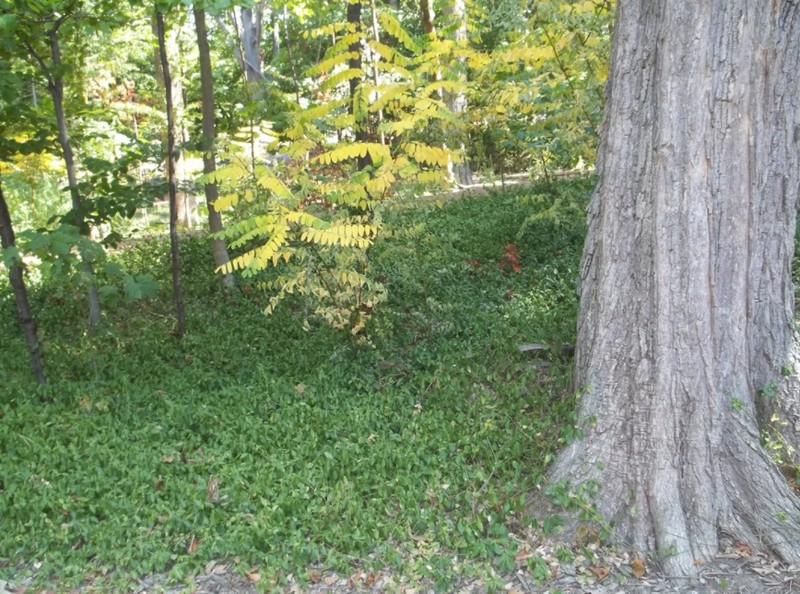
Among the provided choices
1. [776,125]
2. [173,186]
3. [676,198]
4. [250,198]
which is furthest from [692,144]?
[173,186]

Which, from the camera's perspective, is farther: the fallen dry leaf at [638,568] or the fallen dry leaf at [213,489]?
the fallen dry leaf at [213,489]

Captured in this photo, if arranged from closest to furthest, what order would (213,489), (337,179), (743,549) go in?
(743,549) < (213,489) < (337,179)

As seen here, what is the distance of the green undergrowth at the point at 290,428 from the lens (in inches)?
159

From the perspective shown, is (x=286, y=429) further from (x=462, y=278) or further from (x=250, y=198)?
(x=462, y=278)

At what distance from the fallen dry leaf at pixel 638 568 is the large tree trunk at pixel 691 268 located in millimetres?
98

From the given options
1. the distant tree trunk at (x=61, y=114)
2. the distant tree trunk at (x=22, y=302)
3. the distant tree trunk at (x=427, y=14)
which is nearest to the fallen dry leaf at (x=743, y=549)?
the distant tree trunk at (x=61, y=114)

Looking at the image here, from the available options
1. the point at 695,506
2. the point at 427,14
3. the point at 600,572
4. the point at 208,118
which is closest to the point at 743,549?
the point at 695,506

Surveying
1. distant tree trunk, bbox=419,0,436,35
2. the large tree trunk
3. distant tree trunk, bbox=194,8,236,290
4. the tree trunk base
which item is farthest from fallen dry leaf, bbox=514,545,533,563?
distant tree trunk, bbox=419,0,436,35

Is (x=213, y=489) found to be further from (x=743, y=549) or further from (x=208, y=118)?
(x=208, y=118)

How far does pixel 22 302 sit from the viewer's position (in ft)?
19.4

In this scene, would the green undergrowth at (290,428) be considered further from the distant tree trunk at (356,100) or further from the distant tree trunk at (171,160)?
the distant tree trunk at (356,100)

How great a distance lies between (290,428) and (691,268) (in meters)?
3.02

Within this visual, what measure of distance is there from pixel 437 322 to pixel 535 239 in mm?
2890

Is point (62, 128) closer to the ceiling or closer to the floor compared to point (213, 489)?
closer to the ceiling
